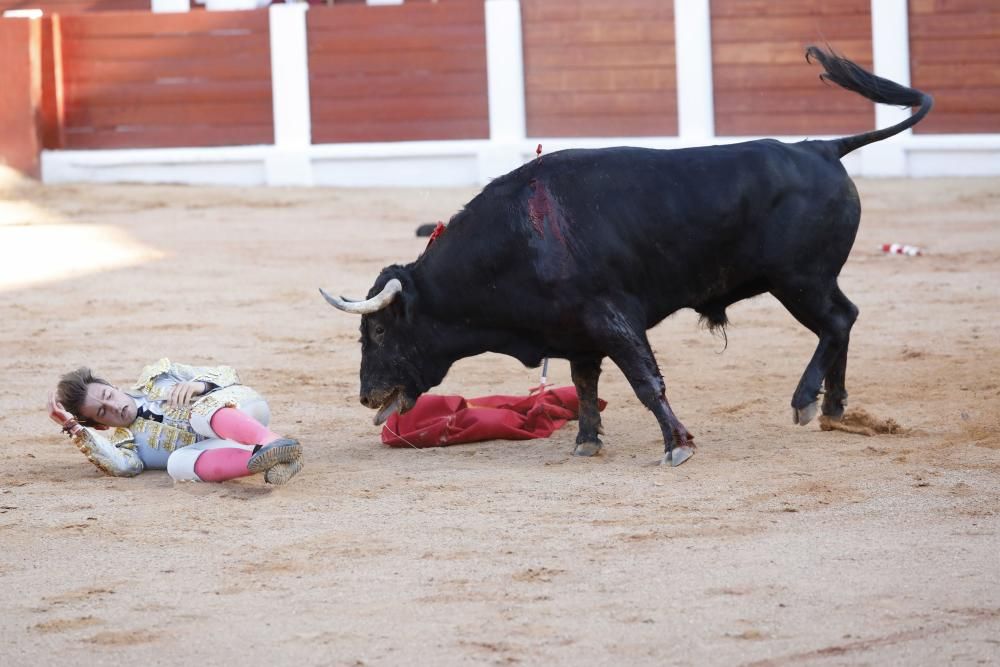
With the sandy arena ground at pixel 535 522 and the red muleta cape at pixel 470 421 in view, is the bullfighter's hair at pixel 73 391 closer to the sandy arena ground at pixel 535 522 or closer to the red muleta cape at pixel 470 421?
the sandy arena ground at pixel 535 522

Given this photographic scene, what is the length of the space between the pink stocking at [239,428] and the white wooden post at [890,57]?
8.74 m

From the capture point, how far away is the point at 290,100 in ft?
41.7

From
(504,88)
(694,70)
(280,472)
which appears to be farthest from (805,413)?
(504,88)

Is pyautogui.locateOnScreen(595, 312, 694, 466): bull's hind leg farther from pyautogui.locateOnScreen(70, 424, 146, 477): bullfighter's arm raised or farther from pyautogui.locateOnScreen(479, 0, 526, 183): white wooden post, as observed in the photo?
pyautogui.locateOnScreen(479, 0, 526, 183): white wooden post

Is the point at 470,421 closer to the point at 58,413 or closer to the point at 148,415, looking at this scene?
the point at 148,415

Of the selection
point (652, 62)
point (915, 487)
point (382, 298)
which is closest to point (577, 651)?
point (915, 487)

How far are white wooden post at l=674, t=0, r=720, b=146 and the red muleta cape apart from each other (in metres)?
7.47

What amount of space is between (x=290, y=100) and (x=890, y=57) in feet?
15.8

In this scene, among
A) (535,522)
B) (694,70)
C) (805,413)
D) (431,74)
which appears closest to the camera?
(535,522)

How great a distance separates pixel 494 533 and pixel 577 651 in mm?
924

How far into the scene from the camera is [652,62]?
12570mm

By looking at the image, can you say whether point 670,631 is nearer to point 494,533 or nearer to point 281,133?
point 494,533

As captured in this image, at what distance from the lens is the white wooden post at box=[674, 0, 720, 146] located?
1246 centimetres

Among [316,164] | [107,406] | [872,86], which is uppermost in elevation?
[872,86]
